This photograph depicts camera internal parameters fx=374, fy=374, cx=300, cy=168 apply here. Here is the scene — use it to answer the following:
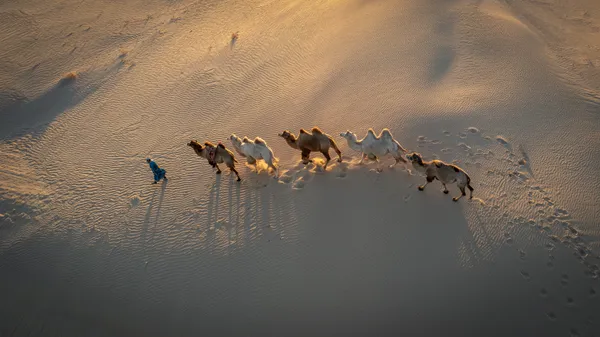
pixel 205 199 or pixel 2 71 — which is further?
pixel 2 71

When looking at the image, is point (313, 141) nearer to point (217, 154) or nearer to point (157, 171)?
point (217, 154)

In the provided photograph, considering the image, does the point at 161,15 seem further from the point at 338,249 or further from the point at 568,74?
the point at 568,74

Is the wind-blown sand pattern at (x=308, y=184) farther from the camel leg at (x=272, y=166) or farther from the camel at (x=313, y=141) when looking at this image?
the camel at (x=313, y=141)

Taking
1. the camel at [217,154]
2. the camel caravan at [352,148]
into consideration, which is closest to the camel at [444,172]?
the camel caravan at [352,148]

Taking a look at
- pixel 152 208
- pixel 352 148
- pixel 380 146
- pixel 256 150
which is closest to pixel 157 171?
pixel 152 208

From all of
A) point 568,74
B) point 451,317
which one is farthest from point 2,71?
point 568,74

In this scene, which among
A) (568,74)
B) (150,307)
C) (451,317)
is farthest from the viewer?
(568,74)
